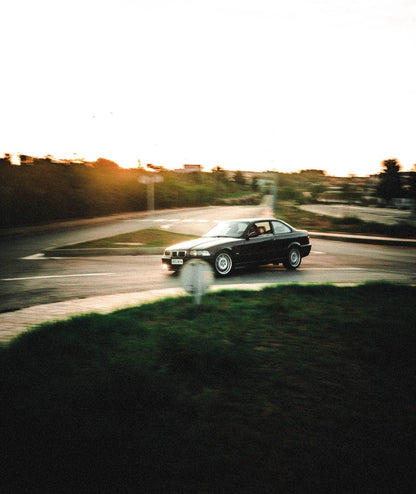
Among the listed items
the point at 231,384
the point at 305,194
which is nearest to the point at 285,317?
the point at 231,384

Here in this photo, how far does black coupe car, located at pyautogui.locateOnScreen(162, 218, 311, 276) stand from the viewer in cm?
1050

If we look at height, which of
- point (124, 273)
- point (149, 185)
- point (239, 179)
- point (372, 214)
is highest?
point (149, 185)

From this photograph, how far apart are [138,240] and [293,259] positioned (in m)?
Result: 8.57

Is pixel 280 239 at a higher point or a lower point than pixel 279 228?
lower

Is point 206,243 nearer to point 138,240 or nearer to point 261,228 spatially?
point 261,228

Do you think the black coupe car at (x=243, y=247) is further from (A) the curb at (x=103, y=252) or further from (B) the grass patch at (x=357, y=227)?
(B) the grass patch at (x=357, y=227)

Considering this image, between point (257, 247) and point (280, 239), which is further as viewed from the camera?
point (280, 239)

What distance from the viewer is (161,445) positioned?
2664 millimetres

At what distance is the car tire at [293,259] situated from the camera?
1218 centimetres

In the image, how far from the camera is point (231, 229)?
11547mm

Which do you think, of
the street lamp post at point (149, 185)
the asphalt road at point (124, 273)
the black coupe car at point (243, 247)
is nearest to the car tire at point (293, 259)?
the black coupe car at point (243, 247)

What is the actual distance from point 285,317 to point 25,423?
12.1 ft

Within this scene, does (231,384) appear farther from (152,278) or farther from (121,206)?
(121,206)

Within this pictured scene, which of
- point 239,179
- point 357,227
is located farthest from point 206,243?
point 239,179
